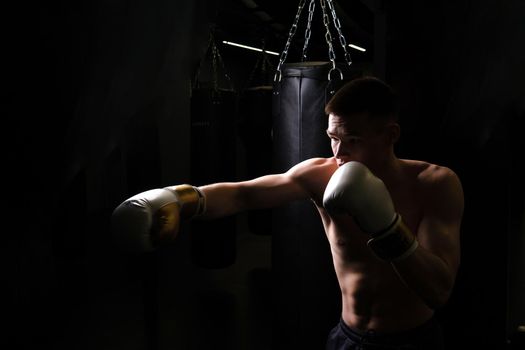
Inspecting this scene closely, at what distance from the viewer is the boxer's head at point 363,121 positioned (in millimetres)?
1700

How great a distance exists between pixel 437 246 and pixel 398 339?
0.40 meters

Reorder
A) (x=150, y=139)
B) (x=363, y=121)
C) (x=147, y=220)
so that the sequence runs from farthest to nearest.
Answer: (x=150, y=139) < (x=363, y=121) < (x=147, y=220)

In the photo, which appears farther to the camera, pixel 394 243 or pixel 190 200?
pixel 190 200

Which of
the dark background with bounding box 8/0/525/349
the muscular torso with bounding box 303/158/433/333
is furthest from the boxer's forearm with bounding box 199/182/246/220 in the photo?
the dark background with bounding box 8/0/525/349

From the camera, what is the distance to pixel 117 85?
99.2 inches

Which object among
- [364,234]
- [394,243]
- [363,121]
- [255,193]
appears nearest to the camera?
[394,243]

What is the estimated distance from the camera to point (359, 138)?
1.71 m

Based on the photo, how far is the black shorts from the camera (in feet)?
5.65

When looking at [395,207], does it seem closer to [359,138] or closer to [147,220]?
[359,138]

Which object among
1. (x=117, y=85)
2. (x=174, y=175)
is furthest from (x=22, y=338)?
(x=174, y=175)

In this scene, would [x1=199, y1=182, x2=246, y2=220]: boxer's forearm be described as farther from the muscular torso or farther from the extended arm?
the muscular torso

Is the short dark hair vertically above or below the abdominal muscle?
above

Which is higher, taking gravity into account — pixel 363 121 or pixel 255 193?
pixel 363 121

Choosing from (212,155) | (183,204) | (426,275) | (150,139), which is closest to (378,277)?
(426,275)
